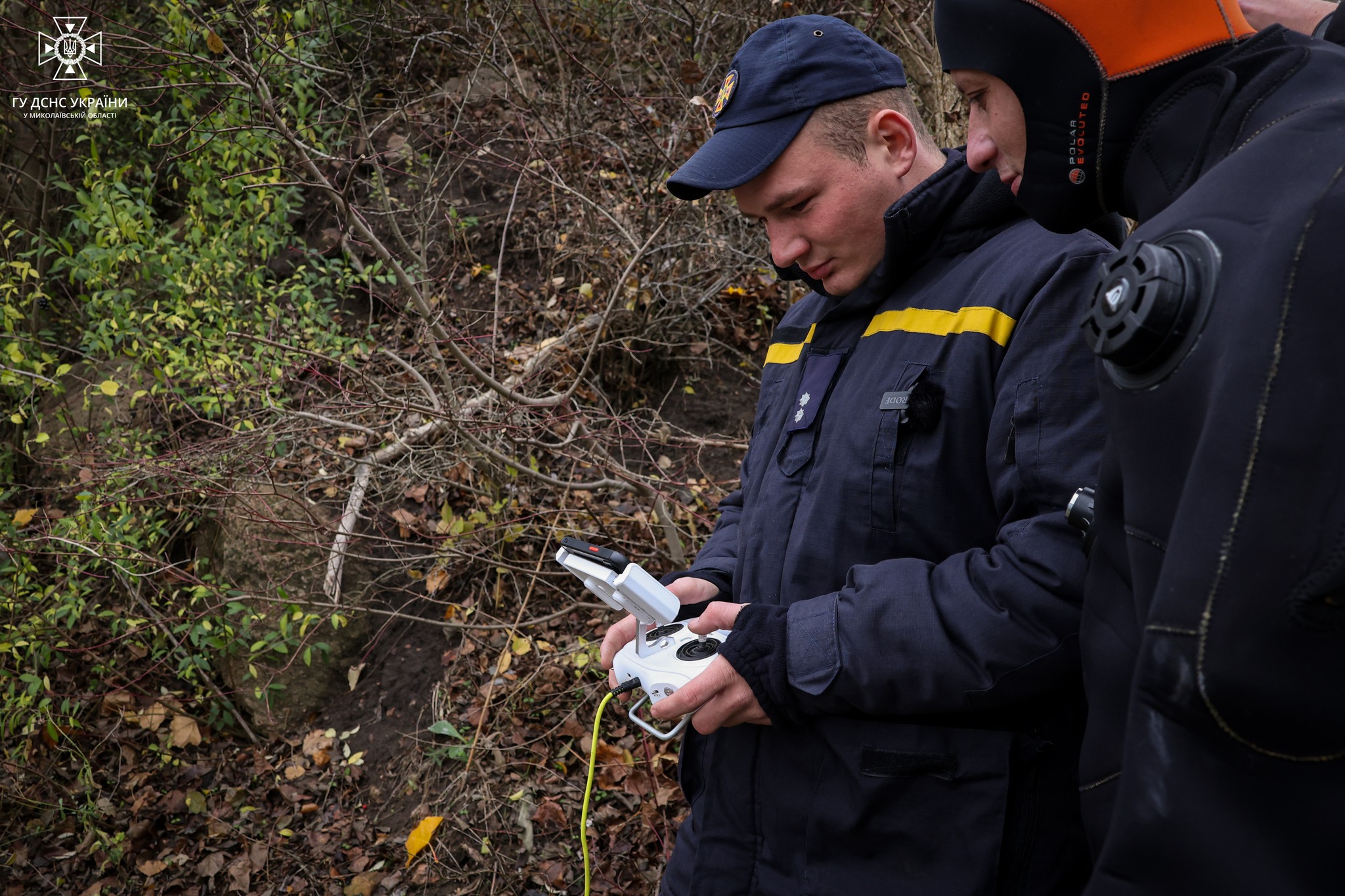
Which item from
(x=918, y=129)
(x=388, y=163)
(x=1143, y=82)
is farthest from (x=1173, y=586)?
(x=388, y=163)

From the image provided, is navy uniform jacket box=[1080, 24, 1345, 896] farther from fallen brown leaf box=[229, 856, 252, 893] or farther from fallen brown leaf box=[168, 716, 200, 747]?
fallen brown leaf box=[168, 716, 200, 747]

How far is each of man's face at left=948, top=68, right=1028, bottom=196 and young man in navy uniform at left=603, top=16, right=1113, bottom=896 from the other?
11.0 inches

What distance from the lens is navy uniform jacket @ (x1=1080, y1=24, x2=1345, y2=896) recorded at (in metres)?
Result: 0.74

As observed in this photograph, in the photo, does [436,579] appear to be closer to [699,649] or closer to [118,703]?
[118,703]

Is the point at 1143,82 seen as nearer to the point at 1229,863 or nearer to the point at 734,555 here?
the point at 1229,863

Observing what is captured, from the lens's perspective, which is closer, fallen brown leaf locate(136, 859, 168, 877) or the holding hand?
the holding hand

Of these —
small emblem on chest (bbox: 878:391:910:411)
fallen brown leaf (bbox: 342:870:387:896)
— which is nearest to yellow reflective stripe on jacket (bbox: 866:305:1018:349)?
small emblem on chest (bbox: 878:391:910:411)

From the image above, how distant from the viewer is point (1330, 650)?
0.75 metres

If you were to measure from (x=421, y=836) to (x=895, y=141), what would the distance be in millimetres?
3256

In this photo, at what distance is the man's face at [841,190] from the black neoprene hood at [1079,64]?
2.10 feet

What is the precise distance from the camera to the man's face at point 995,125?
122 centimetres

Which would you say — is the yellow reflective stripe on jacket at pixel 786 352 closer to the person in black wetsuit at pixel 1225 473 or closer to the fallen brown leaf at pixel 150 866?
the person in black wetsuit at pixel 1225 473

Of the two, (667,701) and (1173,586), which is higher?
(1173,586)

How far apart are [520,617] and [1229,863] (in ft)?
12.1
